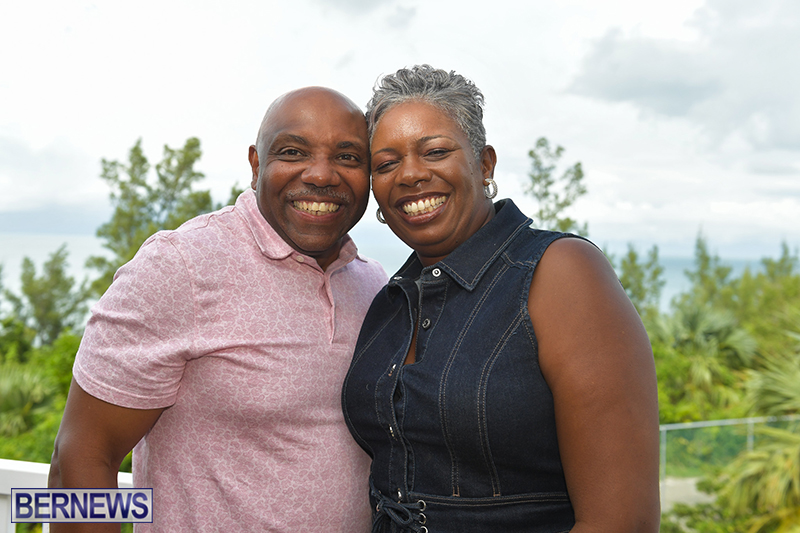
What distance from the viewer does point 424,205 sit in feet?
6.30

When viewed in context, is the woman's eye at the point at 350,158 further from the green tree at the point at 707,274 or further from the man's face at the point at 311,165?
the green tree at the point at 707,274

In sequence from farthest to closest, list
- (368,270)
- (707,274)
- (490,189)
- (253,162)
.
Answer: (707,274)
(368,270)
(253,162)
(490,189)

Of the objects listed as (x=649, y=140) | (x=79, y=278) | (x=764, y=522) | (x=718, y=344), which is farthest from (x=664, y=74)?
(x=764, y=522)

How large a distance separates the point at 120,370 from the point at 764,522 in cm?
909

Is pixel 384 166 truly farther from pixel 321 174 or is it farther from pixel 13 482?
pixel 13 482

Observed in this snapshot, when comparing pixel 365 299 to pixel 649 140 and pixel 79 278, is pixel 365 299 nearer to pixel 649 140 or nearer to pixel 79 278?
pixel 79 278

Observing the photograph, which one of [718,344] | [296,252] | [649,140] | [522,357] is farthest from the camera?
[649,140]

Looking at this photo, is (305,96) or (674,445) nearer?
(305,96)

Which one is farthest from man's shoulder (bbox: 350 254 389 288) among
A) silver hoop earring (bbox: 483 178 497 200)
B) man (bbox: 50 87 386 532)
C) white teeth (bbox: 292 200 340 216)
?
silver hoop earring (bbox: 483 178 497 200)

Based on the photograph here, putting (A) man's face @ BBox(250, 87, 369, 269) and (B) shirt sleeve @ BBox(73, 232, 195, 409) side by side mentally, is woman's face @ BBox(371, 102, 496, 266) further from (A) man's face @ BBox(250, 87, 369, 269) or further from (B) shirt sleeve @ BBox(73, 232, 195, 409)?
(B) shirt sleeve @ BBox(73, 232, 195, 409)

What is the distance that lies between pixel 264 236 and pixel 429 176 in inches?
24.9

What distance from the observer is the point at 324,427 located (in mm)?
2010

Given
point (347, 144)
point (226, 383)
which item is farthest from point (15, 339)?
point (347, 144)

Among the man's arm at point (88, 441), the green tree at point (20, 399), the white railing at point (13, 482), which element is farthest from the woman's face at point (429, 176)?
the green tree at point (20, 399)
